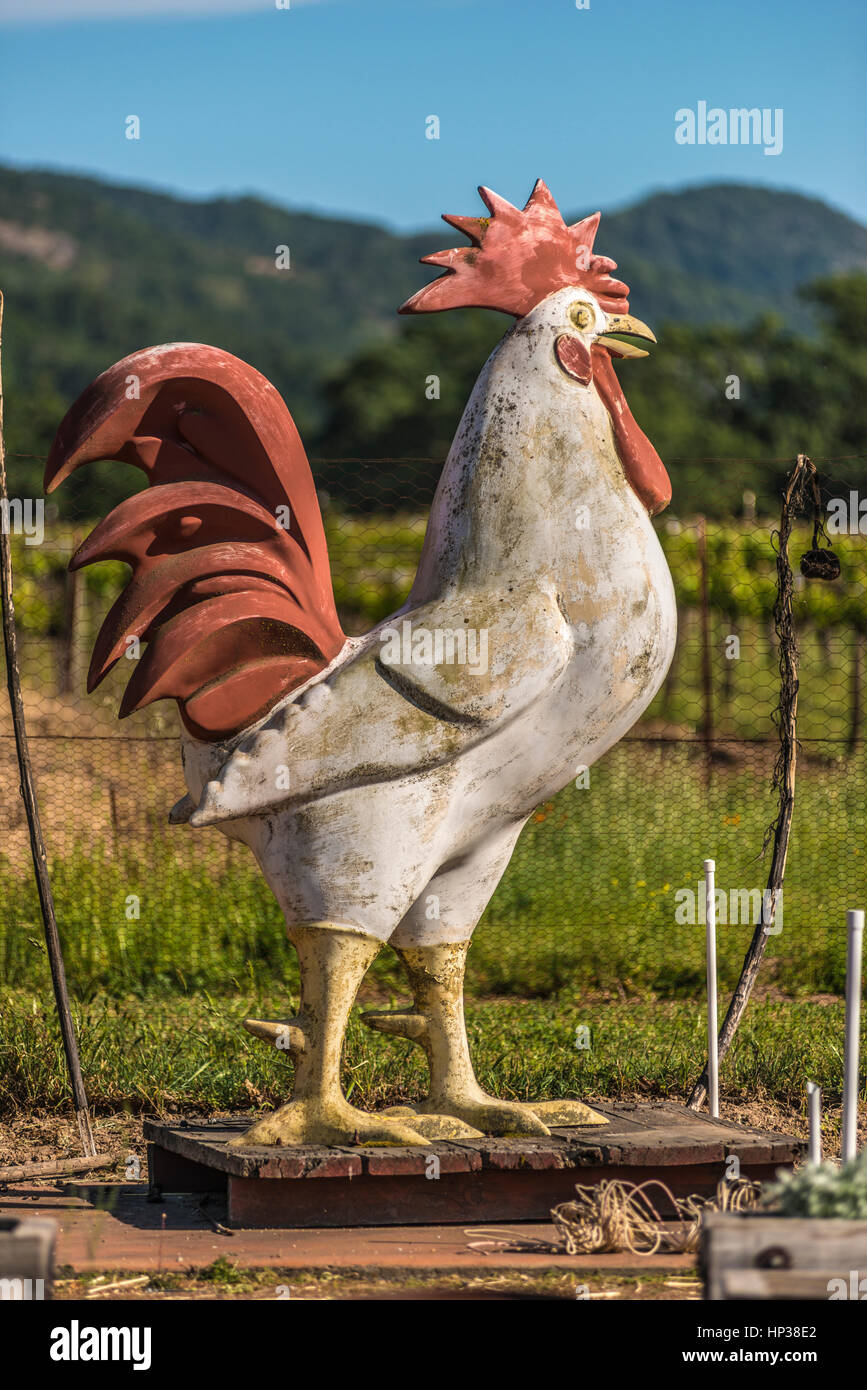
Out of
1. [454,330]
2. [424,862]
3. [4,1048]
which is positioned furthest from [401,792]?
[454,330]

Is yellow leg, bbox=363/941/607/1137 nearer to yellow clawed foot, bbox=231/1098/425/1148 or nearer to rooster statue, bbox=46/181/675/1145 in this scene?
rooster statue, bbox=46/181/675/1145

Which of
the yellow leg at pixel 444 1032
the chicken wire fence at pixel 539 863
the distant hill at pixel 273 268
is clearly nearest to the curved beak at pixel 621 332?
the chicken wire fence at pixel 539 863

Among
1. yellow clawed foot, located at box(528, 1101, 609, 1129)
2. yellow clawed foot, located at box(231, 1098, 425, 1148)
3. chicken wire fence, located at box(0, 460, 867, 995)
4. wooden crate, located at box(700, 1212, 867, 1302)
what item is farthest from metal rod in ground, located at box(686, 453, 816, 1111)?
wooden crate, located at box(700, 1212, 867, 1302)

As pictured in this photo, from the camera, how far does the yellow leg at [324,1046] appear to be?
4.59 metres

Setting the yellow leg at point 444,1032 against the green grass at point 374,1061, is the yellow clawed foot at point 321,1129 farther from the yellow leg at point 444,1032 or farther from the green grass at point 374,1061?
the green grass at point 374,1061

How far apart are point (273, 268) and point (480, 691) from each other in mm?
146972

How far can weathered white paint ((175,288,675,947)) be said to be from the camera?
458 cm

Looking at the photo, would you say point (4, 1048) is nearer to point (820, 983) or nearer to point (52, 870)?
point (52, 870)

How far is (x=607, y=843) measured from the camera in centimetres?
1054

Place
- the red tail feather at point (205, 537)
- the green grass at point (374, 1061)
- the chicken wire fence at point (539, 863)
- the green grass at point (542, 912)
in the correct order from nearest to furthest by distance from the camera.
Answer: the red tail feather at point (205, 537) < the green grass at point (374, 1061) < the green grass at point (542, 912) < the chicken wire fence at point (539, 863)

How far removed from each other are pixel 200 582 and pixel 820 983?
16.7ft

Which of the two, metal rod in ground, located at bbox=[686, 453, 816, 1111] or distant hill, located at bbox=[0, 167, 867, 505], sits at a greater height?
distant hill, located at bbox=[0, 167, 867, 505]

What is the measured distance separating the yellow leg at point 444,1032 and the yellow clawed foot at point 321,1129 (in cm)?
33

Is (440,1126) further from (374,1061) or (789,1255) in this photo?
(789,1255)
